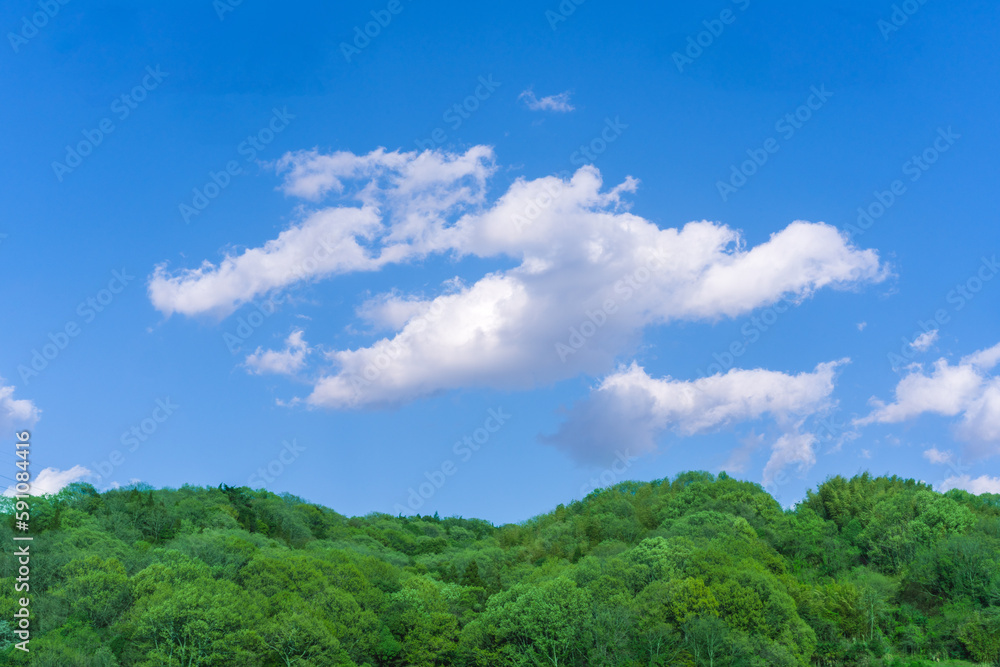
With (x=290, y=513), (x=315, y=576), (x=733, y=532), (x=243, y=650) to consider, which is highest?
(x=290, y=513)

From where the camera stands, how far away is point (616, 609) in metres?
61.6

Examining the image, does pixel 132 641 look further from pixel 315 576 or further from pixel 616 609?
pixel 616 609

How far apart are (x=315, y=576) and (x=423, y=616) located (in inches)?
376

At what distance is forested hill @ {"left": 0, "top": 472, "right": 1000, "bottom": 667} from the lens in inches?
2223

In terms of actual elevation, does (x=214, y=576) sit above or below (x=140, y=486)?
below

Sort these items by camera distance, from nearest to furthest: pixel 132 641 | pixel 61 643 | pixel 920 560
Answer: pixel 61 643, pixel 132 641, pixel 920 560

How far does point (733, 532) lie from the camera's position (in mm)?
79000

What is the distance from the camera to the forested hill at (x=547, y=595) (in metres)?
56.5

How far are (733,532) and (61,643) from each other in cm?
5944

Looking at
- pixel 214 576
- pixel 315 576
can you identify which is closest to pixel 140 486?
pixel 214 576

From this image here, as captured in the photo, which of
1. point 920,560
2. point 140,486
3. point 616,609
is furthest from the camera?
point 140,486

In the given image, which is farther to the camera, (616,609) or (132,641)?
(616,609)

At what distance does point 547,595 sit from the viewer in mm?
62688

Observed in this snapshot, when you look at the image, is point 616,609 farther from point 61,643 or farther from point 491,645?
point 61,643
